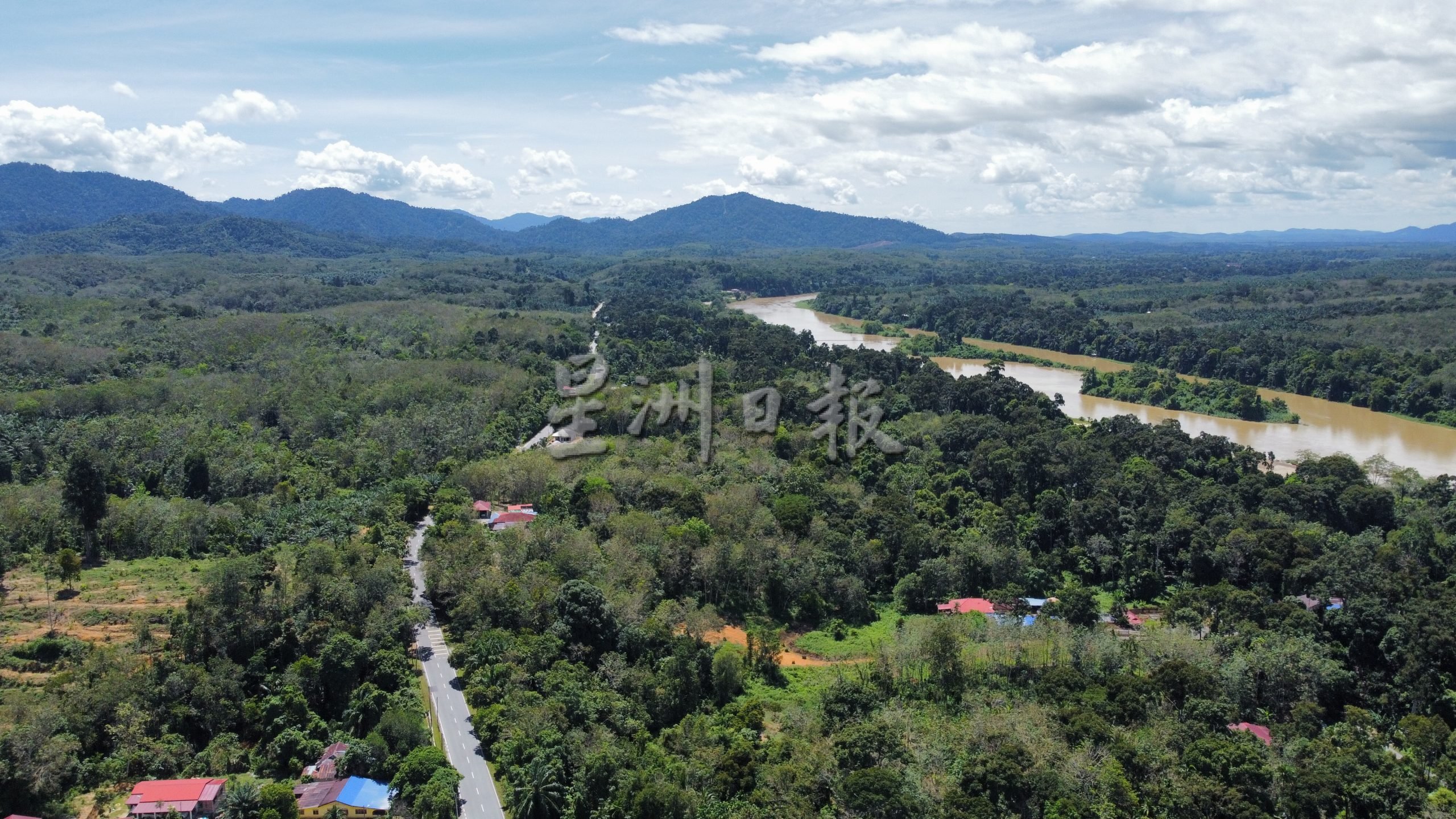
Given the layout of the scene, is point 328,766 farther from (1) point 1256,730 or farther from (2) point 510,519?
(1) point 1256,730

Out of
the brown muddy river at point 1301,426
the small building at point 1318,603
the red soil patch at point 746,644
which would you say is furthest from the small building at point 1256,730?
the brown muddy river at point 1301,426

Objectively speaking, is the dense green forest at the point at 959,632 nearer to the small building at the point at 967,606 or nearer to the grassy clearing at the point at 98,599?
the small building at the point at 967,606

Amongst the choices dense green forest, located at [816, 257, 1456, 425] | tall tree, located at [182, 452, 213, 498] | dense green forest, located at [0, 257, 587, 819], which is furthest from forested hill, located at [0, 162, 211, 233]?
tall tree, located at [182, 452, 213, 498]

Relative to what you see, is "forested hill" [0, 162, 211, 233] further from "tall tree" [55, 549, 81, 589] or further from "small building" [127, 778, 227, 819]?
"small building" [127, 778, 227, 819]

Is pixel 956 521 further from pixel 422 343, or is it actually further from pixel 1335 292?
pixel 1335 292

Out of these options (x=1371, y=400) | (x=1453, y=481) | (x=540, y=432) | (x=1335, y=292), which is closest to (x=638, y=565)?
(x=540, y=432)

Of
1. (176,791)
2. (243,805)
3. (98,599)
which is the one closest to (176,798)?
(176,791)
